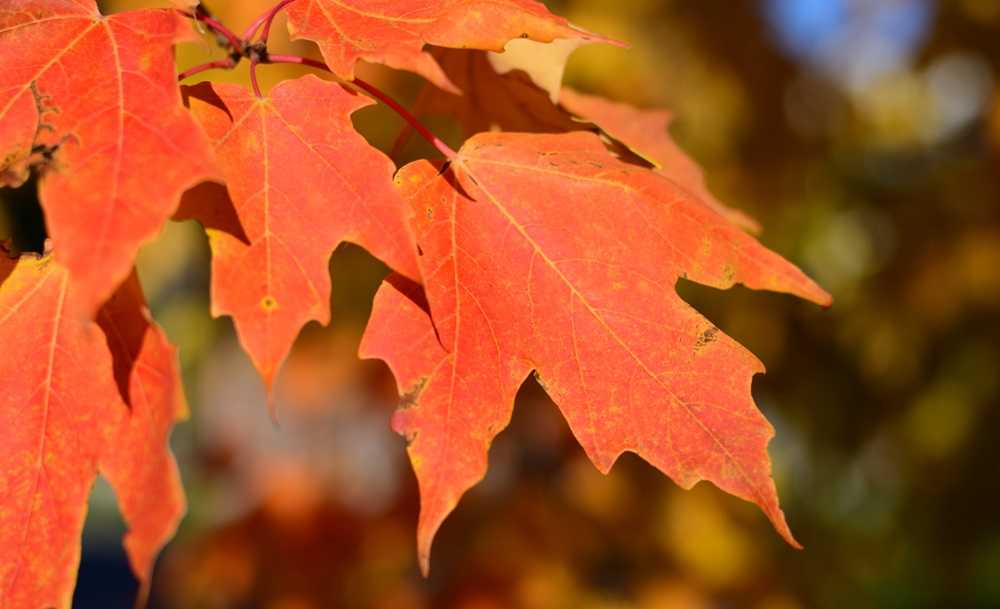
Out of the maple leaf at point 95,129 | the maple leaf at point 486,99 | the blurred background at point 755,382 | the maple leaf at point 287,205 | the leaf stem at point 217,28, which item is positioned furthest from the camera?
the blurred background at point 755,382

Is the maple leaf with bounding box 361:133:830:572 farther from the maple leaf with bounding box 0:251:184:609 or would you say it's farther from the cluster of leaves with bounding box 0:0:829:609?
the maple leaf with bounding box 0:251:184:609

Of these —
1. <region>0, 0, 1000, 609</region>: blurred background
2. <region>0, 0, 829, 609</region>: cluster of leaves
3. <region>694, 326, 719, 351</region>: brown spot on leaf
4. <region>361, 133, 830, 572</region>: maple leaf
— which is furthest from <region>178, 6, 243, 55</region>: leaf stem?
<region>0, 0, 1000, 609</region>: blurred background

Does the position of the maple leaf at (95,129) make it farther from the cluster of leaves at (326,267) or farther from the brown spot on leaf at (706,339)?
the brown spot on leaf at (706,339)

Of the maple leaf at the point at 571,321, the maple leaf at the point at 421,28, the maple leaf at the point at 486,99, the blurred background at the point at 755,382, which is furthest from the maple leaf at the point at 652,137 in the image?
the blurred background at the point at 755,382

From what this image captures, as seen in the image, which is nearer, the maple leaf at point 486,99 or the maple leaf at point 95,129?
the maple leaf at point 95,129

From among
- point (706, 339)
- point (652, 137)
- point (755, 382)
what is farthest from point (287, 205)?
point (755, 382)
